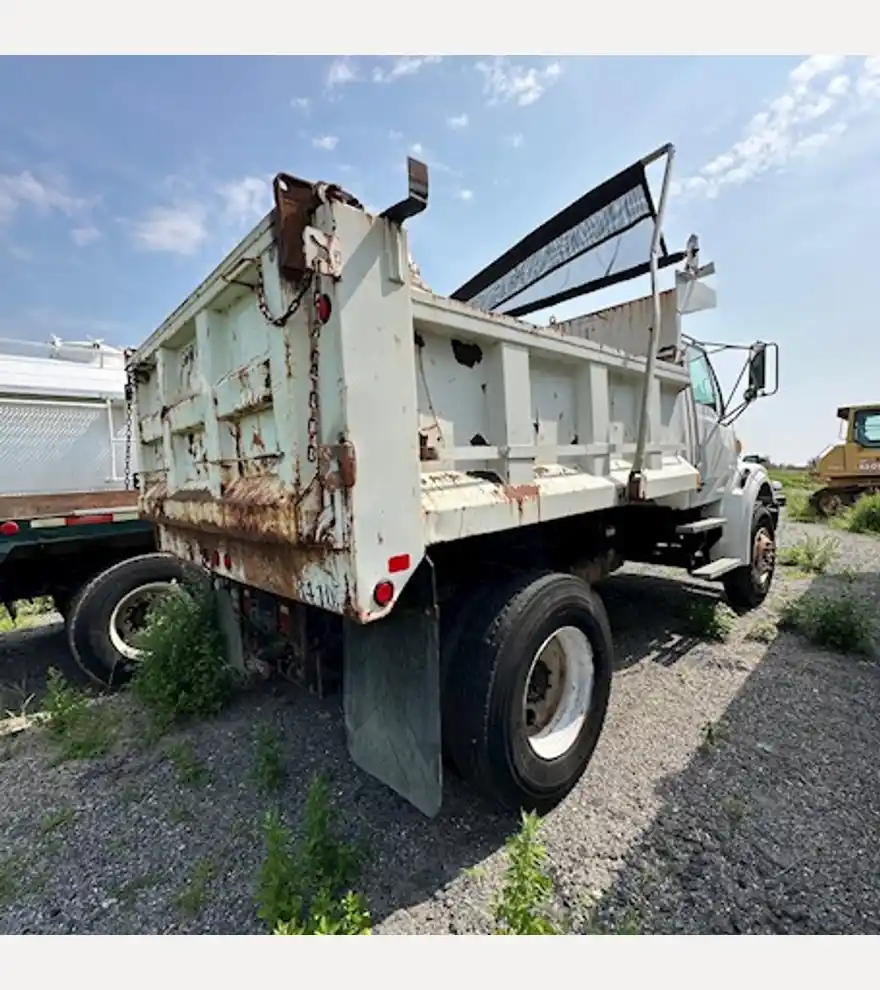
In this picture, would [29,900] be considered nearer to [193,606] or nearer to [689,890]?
[193,606]

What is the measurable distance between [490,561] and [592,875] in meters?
1.32

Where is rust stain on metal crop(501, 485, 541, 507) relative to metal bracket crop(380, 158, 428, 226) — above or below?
below

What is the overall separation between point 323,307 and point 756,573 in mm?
4924

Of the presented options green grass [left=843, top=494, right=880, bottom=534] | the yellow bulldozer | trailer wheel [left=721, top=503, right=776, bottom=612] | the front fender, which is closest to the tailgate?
the front fender

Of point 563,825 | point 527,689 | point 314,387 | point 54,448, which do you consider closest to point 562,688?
point 527,689

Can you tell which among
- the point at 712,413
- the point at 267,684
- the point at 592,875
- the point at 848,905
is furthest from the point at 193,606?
the point at 712,413

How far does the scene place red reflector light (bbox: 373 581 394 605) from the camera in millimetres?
1840

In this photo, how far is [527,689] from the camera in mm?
2508

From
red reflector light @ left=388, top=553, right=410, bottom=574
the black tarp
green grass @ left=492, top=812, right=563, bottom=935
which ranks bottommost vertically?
green grass @ left=492, top=812, right=563, bottom=935

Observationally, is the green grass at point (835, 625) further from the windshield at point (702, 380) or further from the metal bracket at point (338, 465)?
the metal bracket at point (338, 465)

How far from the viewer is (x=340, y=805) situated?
257cm

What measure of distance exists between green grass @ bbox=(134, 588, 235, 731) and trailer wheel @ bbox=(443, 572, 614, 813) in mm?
1804

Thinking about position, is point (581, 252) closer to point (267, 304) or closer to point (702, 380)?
point (702, 380)

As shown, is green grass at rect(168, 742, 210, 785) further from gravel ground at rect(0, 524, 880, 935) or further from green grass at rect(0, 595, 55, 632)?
green grass at rect(0, 595, 55, 632)
